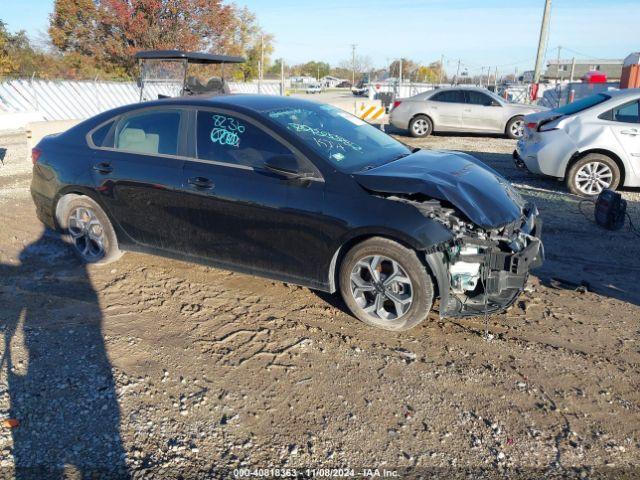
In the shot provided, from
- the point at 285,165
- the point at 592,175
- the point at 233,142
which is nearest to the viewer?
the point at 285,165

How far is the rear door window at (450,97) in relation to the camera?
15502 mm

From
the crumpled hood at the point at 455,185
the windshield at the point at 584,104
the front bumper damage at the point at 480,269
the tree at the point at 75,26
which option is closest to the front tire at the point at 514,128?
the windshield at the point at 584,104

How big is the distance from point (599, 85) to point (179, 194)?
26.3 meters

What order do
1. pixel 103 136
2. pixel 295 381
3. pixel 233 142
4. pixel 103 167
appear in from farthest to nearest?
pixel 103 136, pixel 103 167, pixel 233 142, pixel 295 381

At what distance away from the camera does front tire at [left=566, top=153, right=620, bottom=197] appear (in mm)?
7797

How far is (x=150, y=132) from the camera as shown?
16.0ft

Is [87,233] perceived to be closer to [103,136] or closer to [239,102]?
[103,136]

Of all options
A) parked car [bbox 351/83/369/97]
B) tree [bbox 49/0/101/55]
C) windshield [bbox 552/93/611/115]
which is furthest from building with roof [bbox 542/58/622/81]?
windshield [bbox 552/93/611/115]

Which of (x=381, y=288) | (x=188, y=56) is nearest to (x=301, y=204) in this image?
(x=381, y=288)

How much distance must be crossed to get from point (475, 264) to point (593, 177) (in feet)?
16.8

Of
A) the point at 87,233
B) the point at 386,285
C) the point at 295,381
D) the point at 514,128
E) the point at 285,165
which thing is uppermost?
the point at 285,165

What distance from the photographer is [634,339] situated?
3.95 meters

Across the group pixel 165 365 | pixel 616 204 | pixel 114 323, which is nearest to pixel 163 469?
pixel 165 365

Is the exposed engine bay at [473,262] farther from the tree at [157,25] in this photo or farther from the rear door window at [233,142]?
the tree at [157,25]
